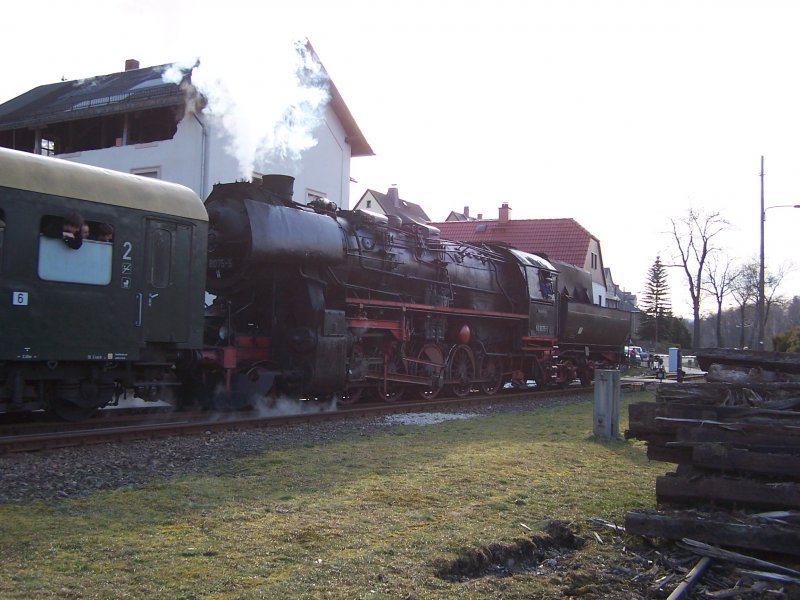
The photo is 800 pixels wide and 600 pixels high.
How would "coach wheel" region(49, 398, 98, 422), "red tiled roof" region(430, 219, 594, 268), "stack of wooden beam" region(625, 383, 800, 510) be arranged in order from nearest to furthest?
"stack of wooden beam" region(625, 383, 800, 510) < "coach wheel" region(49, 398, 98, 422) < "red tiled roof" region(430, 219, 594, 268)

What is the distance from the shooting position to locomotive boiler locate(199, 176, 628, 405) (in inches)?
451

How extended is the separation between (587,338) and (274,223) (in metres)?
13.7

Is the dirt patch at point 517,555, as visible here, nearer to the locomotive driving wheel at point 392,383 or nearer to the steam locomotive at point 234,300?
the steam locomotive at point 234,300

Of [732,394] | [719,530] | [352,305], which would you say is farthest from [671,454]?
[352,305]

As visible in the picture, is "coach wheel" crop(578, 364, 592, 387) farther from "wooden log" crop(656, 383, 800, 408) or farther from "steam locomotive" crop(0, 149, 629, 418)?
"wooden log" crop(656, 383, 800, 408)

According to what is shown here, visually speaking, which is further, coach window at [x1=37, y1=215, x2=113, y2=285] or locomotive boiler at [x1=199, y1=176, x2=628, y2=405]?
Result: locomotive boiler at [x1=199, y1=176, x2=628, y2=405]

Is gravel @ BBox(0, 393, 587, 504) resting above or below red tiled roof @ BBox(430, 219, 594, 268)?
below

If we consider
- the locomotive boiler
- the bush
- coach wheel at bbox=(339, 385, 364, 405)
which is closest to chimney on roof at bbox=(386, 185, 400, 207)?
the bush

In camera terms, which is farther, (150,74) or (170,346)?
(150,74)

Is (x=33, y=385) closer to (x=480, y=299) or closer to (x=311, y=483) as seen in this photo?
(x=311, y=483)

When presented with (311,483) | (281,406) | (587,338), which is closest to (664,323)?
(587,338)

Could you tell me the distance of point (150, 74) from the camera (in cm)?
2558

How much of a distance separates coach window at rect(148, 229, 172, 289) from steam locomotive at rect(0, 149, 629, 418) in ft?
0.06

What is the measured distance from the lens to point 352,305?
13.1 m
